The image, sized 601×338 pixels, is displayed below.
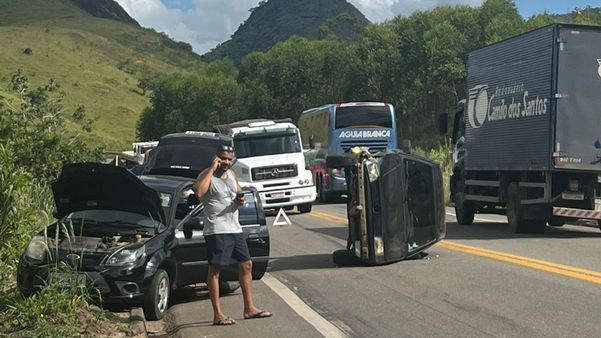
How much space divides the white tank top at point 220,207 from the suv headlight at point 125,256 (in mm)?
934

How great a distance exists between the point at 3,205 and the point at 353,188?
202 inches

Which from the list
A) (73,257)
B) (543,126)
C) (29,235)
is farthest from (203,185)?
(543,126)

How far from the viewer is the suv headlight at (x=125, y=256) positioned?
899 cm

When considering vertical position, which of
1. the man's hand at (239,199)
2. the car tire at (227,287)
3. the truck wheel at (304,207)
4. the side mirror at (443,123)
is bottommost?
the truck wheel at (304,207)

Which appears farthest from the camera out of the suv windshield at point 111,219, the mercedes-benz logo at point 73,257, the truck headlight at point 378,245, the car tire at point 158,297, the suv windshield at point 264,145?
the suv windshield at point 264,145

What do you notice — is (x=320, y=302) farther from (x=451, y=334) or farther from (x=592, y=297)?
(x=592, y=297)

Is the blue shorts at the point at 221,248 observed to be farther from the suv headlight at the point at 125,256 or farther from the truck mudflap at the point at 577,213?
the truck mudflap at the point at 577,213

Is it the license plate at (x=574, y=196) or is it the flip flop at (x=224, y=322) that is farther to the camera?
the license plate at (x=574, y=196)

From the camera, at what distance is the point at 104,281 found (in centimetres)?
891

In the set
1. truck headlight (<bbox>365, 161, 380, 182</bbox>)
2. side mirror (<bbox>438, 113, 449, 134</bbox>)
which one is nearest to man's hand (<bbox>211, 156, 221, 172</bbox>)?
truck headlight (<bbox>365, 161, 380, 182</bbox>)

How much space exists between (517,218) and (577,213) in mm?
1478

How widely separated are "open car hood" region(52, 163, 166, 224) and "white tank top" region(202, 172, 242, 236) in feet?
3.81

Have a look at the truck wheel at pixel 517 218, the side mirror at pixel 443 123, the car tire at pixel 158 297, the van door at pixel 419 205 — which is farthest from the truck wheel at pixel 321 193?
the car tire at pixel 158 297

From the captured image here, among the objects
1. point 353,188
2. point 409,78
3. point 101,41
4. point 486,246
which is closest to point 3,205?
point 353,188
